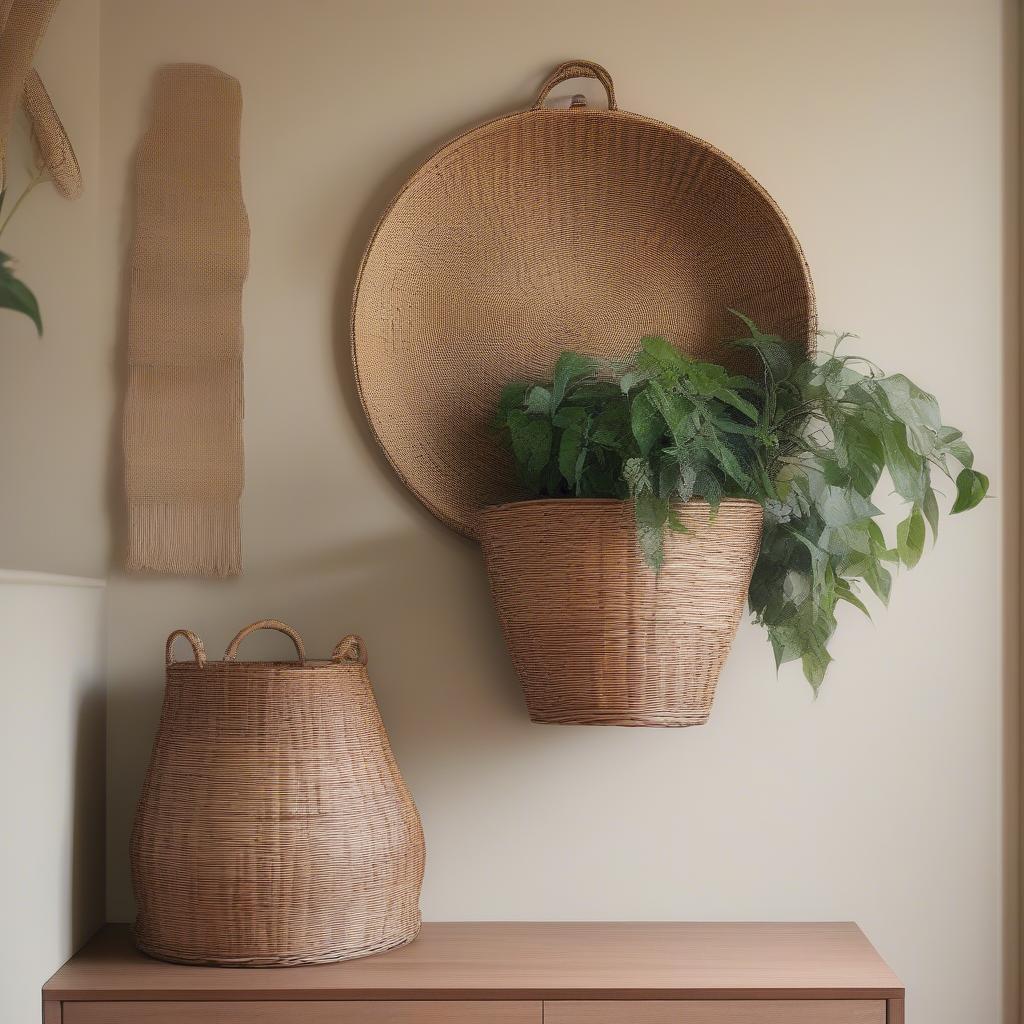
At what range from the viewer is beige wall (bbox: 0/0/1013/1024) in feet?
5.69

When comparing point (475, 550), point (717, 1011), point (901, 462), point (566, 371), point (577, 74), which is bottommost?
point (717, 1011)

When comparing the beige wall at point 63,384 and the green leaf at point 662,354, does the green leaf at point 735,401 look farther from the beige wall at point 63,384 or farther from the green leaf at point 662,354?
the beige wall at point 63,384

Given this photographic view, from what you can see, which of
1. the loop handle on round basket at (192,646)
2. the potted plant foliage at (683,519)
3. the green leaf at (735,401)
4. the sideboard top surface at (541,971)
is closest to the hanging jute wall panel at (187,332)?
the loop handle on round basket at (192,646)

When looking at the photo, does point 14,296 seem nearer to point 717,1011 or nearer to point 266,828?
point 266,828

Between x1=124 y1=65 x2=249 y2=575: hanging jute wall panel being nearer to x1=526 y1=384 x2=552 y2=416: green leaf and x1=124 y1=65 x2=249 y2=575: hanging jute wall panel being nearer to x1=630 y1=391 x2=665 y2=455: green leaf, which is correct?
x1=526 y1=384 x2=552 y2=416: green leaf

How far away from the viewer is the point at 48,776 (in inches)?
57.6

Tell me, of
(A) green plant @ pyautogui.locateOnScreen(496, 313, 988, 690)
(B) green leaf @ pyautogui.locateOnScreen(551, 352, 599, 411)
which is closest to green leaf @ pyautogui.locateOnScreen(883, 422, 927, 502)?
(A) green plant @ pyautogui.locateOnScreen(496, 313, 988, 690)

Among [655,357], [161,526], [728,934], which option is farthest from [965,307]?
[161,526]

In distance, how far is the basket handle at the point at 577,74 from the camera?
172cm

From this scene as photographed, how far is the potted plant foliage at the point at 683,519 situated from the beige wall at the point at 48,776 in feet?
1.89

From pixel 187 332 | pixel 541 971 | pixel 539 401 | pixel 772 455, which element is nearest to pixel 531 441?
pixel 539 401

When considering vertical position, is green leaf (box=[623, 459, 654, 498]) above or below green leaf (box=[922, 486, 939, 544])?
above

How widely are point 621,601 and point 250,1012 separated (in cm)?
67

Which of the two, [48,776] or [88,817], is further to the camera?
[88,817]
